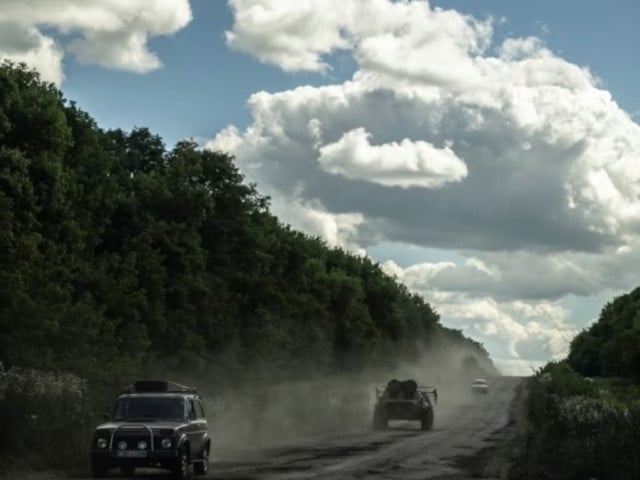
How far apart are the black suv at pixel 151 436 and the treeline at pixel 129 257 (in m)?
9.18

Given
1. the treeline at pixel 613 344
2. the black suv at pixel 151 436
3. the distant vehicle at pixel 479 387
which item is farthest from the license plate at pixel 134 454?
the treeline at pixel 613 344

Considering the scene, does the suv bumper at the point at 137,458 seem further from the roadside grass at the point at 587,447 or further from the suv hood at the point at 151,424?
the roadside grass at the point at 587,447

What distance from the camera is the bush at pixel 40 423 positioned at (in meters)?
25.6

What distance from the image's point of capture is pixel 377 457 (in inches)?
1324

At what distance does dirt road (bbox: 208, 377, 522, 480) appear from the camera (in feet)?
87.0

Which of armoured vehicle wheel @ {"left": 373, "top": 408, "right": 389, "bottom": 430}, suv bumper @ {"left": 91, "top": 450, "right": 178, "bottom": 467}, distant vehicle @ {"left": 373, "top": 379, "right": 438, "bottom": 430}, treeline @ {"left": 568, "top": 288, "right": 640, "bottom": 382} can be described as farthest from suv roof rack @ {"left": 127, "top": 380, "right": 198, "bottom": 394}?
treeline @ {"left": 568, "top": 288, "right": 640, "bottom": 382}

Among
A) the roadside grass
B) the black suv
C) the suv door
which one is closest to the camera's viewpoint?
the roadside grass

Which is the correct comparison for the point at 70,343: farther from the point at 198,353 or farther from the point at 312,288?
the point at 312,288

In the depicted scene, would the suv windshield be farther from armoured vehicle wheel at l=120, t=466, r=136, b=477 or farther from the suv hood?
armoured vehicle wheel at l=120, t=466, r=136, b=477

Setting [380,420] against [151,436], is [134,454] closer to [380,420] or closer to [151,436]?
[151,436]

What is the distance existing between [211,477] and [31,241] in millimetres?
16975

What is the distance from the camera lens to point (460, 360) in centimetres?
19688

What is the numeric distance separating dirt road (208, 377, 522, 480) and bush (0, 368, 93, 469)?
3.41m

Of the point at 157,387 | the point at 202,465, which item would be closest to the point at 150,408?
the point at 202,465
